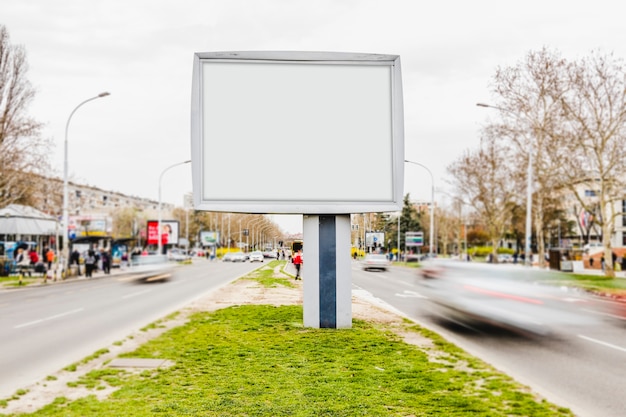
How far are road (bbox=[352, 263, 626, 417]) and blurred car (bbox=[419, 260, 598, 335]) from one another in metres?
0.23

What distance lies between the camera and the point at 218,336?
23.7ft

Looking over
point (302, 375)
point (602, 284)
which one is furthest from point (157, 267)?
point (602, 284)

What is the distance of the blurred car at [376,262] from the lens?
6.34 metres

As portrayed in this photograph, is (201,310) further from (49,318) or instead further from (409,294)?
(49,318)

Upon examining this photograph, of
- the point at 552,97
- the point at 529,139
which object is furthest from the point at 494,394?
the point at 529,139

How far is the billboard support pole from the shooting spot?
21.2ft

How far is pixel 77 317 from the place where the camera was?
22469mm

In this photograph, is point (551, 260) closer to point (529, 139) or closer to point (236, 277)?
point (529, 139)

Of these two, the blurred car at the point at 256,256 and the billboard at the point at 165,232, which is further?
the billboard at the point at 165,232

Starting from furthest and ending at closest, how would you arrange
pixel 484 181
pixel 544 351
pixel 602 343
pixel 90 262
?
pixel 90 262
pixel 602 343
pixel 544 351
pixel 484 181

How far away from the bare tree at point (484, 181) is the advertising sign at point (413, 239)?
1835 millimetres

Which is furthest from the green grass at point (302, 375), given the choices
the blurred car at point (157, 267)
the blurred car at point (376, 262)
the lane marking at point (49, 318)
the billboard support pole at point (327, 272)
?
the lane marking at point (49, 318)

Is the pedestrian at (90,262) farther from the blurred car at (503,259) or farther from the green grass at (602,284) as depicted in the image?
the green grass at (602,284)

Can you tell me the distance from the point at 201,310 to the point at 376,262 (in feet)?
8.55
